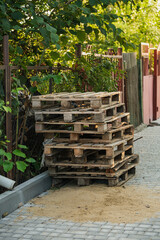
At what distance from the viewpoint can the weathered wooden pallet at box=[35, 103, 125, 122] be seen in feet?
25.3

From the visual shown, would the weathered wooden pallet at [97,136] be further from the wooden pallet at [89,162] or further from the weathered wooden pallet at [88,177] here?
the weathered wooden pallet at [88,177]

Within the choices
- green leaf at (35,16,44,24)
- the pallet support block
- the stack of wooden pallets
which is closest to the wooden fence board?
the stack of wooden pallets

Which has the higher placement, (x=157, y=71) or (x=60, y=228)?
(x=157, y=71)

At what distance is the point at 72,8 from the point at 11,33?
1221mm

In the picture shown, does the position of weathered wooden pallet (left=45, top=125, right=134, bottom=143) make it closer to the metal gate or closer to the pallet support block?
the pallet support block

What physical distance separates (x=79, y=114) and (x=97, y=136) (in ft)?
1.58

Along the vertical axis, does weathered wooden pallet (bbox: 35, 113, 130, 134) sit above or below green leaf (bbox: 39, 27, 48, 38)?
below

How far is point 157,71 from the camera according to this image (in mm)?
19469

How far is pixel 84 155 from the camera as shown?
26.0 ft

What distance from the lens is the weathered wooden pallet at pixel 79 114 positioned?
303 inches

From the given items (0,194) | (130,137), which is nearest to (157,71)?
(130,137)

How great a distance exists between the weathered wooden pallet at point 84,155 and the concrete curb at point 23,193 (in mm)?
313

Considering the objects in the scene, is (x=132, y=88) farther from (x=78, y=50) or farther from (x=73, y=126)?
(x=73, y=126)

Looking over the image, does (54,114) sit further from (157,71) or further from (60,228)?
(157,71)
